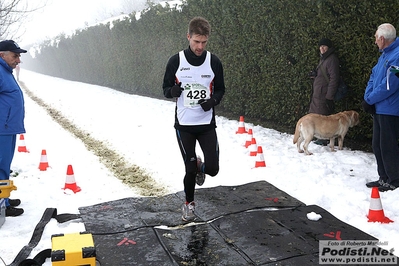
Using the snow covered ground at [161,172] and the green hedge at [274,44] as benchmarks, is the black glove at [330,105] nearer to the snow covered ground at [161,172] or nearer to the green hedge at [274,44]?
the green hedge at [274,44]

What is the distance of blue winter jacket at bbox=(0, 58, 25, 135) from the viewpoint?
5.63m

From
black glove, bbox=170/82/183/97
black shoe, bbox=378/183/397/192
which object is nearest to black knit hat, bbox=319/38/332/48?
black shoe, bbox=378/183/397/192

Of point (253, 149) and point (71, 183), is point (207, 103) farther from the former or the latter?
point (253, 149)

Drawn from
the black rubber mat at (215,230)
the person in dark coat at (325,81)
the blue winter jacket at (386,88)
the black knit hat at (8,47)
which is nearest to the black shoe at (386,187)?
the blue winter jacket at (386,88)

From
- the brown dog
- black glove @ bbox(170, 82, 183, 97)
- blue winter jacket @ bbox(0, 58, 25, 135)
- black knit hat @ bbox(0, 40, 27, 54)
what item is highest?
black knit hat @ bbox(0, 40, 27, 54)

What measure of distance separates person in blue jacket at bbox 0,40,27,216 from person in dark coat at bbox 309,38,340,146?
558 cm

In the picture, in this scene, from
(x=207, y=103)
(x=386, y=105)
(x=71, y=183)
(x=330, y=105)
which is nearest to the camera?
(x=207, y=103)

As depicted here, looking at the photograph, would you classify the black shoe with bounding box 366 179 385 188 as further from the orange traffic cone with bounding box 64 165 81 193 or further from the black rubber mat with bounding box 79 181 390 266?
the orange traffic cone with bounding box 64 165 81 193

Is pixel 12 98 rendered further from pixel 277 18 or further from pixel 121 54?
pixel 121 54

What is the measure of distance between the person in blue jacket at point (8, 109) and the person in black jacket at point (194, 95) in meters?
2.18

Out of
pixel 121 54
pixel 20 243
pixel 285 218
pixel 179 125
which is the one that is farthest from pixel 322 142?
pixel 121 54

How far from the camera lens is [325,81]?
8.57 m

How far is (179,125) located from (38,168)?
420cm

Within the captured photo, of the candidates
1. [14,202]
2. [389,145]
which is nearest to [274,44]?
[389,145]
